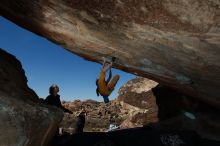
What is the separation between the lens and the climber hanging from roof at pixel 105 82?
15047 mm

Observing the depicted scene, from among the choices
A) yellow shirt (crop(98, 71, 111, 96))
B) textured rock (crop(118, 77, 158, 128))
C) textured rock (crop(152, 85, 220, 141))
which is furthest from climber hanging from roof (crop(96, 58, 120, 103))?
textured rock (crop(118, 77, 158, 128))

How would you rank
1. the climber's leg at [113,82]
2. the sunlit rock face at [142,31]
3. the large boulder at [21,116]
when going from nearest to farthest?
1. the sunlit rock face at [142,31]
2. the large boulder at [21,116]
3. the climber's leg at [113,82]

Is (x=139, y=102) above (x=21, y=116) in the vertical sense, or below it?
above

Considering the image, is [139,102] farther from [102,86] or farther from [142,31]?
[142,31]

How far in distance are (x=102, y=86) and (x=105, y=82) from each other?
0.25 meters

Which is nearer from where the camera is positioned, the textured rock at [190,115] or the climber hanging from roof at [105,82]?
the climber hanging from roof at [105,82]

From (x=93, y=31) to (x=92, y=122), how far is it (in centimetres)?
3353

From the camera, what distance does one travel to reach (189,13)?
820 cm

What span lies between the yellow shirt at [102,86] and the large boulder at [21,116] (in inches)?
119

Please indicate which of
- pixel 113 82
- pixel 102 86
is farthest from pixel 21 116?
pixel 113 82

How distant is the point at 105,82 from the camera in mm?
15258

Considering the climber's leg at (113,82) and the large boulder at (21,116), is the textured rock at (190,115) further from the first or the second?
the large boulder at (21,116)

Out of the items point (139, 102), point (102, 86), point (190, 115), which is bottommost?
point (190, 115)

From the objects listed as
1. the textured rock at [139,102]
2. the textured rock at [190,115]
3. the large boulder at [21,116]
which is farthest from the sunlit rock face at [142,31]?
the textured rock at [139,102]
